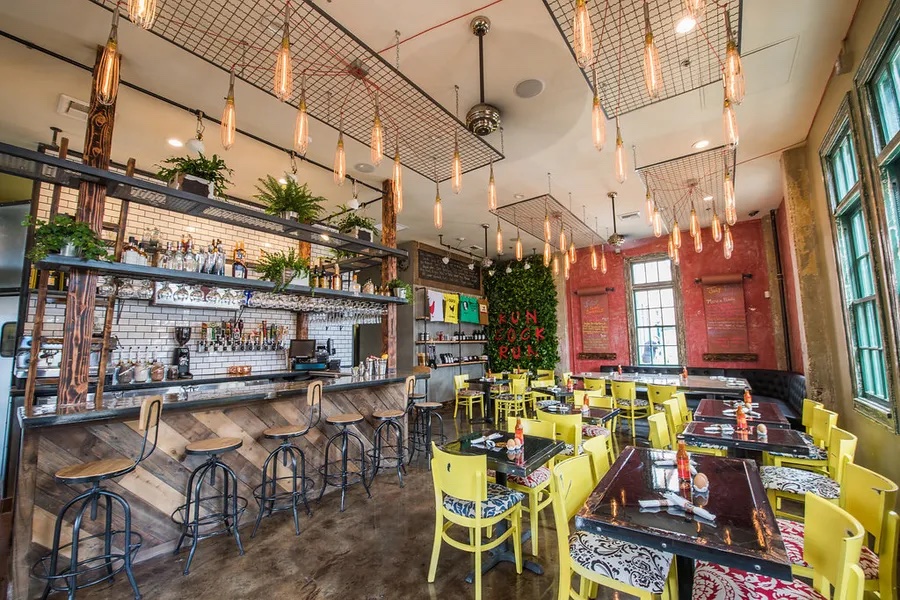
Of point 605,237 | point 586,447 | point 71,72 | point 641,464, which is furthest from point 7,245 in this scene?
Result: point 605,237

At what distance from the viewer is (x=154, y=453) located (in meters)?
3.01

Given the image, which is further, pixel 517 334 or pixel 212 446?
pixel 517 334

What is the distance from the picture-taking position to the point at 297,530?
3266 mm

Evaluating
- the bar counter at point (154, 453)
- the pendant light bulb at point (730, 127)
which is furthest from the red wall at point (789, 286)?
the bar counter at point (154, 453)

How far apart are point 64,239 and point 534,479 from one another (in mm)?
3944

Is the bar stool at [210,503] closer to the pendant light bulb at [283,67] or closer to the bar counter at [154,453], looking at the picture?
the bar counter at [154,453]

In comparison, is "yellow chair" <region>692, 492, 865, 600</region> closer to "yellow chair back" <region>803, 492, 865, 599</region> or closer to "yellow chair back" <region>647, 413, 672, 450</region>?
"yellow chair back" <region>803, 492, 865, 599</region>

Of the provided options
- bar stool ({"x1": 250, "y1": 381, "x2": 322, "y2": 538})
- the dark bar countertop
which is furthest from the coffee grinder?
bar stool ({"x1": 250, "y1": 381, "x2": 322, "y2": 538})

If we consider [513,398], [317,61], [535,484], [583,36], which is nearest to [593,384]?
[513,398]

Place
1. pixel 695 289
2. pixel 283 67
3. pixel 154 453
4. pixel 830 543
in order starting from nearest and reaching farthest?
1. pixel 830 543
2. pixel 283 67
3. pixel 154 453
4. pixel 695 289

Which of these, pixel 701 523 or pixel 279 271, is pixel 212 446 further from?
pixel 701 523

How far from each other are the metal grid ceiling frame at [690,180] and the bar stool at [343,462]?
474cm

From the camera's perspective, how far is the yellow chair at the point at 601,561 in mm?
1743

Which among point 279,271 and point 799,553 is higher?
point 279,271
